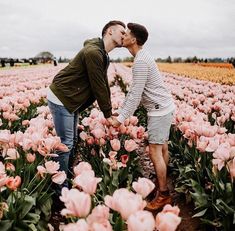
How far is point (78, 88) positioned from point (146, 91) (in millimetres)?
640

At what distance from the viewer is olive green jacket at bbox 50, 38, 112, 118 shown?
3.59 m

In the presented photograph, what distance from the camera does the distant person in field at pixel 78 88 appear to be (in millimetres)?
3650

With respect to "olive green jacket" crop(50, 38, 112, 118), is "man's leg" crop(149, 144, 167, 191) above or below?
below

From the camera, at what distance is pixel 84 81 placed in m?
3.78

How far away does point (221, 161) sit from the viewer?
9.40 ft

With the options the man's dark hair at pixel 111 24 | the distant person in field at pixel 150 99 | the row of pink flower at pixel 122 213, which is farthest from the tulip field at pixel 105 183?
the man's dark hair at pixel 111 24

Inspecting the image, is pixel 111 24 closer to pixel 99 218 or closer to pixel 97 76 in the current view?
pixel 97 76

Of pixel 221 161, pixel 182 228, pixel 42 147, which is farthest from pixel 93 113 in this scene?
pixel 221 161

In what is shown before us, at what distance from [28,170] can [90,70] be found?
1.03 meters

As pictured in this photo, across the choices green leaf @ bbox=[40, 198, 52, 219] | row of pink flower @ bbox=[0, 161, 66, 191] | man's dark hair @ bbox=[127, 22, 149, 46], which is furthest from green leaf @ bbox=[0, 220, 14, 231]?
man's dark hair @ bbox=[127, 22, 149, 46]

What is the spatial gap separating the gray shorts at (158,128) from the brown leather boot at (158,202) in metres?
0.53

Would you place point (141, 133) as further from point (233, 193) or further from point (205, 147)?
point (233, 193)

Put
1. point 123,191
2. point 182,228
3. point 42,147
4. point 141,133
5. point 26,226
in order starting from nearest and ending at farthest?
point 123,191 → point 26,226 → point 42,147 → point 182,228 → point 141,133

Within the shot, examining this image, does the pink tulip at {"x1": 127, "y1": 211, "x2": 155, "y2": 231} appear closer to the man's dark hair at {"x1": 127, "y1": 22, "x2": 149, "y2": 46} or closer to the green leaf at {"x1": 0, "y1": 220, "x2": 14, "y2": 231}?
the green leaf at {"x1": 0, "y1": 220, "x2": 14, "y2": 231}
